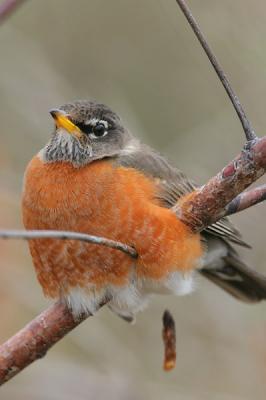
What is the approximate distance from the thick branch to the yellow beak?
1.35 m

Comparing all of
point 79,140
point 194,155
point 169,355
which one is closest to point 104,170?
point 79,140

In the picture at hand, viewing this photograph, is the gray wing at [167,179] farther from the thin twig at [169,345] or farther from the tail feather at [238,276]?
the thin twig at [169,345]

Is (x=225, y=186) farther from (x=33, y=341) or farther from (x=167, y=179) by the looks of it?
(x=167, y=179)

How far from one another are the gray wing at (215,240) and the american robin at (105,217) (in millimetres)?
11

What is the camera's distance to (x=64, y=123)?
16.5ft

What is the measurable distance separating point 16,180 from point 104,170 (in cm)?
207

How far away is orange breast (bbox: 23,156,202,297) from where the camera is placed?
4512mm

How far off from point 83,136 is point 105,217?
3.02ft

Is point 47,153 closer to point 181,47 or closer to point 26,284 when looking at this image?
point 26,284

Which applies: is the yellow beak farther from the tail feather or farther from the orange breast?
the tail feather

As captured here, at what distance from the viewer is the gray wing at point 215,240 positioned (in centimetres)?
511

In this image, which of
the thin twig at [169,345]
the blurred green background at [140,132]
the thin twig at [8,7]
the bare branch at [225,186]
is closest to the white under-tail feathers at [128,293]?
the thin twig at [169,345]

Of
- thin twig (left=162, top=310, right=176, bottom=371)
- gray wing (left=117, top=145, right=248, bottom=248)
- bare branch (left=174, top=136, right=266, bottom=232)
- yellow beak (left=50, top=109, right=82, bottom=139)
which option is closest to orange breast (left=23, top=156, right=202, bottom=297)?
gray wing (left=117, top=145, right=248, bottom=248)

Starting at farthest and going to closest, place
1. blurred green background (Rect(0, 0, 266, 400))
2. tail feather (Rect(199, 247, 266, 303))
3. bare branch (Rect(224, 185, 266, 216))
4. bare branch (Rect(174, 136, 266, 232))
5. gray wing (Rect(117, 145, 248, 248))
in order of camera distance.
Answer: blurred green background (Rect(0, 0, 266, 400)), tail feather (Rect(199, 247, 266, 303)), gray wing (Rect(117, 145, 248, 248)), bare branch (Rect(224, 185, 266, 216)), bare branch (Rect(174, 136, 266, 232))
